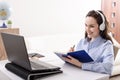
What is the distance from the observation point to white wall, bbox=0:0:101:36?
322 cm

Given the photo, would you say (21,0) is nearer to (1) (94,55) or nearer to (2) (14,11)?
(2) (14,11)

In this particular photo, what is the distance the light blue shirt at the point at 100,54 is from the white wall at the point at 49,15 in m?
1.69

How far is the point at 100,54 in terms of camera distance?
1.54 metres

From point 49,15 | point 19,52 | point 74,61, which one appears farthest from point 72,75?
point 49,15

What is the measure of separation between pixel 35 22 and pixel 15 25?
37cm

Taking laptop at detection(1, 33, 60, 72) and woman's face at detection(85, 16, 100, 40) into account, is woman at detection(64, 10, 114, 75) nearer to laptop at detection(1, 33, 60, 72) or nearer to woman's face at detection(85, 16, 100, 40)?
woman's face at detection(85, 16, 100, 40)

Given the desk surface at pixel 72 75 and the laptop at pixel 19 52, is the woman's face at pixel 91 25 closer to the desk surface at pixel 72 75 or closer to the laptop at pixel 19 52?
the desk surface at pixel 72 75

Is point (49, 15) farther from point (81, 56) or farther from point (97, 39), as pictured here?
point (81, 56)

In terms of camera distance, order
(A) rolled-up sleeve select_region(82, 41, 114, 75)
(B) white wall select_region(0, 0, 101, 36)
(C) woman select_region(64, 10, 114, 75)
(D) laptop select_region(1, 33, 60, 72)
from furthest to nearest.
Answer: (B) white wall select_region(0, 0, 101, 36), (C) woman select_region(64, 10, 114, 75), (A) rolled-up sleeve select_region(82, 41, 114, 75), (D) laptop select_region(1, 33, 60, 72)

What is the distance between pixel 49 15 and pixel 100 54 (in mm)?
2153

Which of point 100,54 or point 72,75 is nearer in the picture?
point 72,75

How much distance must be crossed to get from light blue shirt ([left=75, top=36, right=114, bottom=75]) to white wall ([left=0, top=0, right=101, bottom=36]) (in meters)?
1.69

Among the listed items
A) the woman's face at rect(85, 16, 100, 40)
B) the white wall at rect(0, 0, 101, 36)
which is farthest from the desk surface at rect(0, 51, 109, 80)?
the white wall at rect(0, 0, 101, 36)

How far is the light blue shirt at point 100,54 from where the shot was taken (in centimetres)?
133
